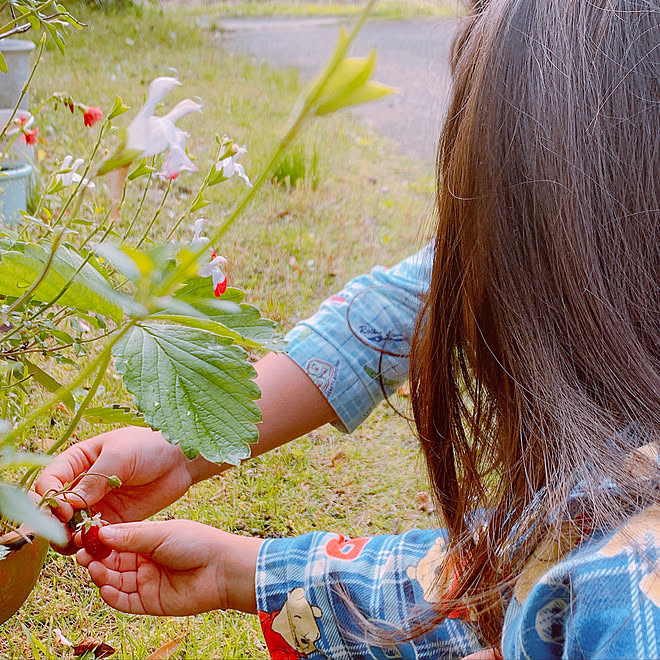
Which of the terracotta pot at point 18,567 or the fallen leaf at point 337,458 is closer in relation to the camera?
the terracotta pot at point 18,567

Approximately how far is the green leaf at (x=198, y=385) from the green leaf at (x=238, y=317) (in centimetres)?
2

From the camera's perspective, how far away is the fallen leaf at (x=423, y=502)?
1535mm

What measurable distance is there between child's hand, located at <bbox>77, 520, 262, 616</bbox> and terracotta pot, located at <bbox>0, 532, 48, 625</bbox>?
0.44 ft

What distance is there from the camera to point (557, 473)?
76 centimetres

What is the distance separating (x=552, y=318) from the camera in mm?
794

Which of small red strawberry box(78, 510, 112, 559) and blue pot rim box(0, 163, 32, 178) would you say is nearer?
small red strawberry box(78, 510, 112, 559)

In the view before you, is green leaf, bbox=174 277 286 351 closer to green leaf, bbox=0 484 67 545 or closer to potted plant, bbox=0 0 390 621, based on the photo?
potted plant, bbox=0 0 390 621

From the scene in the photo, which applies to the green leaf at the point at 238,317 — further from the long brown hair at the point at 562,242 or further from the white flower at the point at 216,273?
the long brown hair at the point at 562,242

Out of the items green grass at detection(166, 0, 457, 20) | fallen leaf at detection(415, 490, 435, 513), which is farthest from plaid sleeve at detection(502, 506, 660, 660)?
green grass at detection(166, 0, 457, 20)

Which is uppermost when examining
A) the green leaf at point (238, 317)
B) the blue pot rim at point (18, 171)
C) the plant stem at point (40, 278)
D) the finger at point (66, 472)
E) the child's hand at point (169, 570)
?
the plant stem at point (40, 278)

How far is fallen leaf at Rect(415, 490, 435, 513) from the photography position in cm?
154

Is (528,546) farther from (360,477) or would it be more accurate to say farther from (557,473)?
(360,477)

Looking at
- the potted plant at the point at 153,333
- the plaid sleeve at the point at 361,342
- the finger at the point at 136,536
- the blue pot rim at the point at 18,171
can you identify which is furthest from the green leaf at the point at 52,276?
the blue pot rim at the point at 18,171

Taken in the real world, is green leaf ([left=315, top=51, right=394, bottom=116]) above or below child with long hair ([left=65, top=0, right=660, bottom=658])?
above
